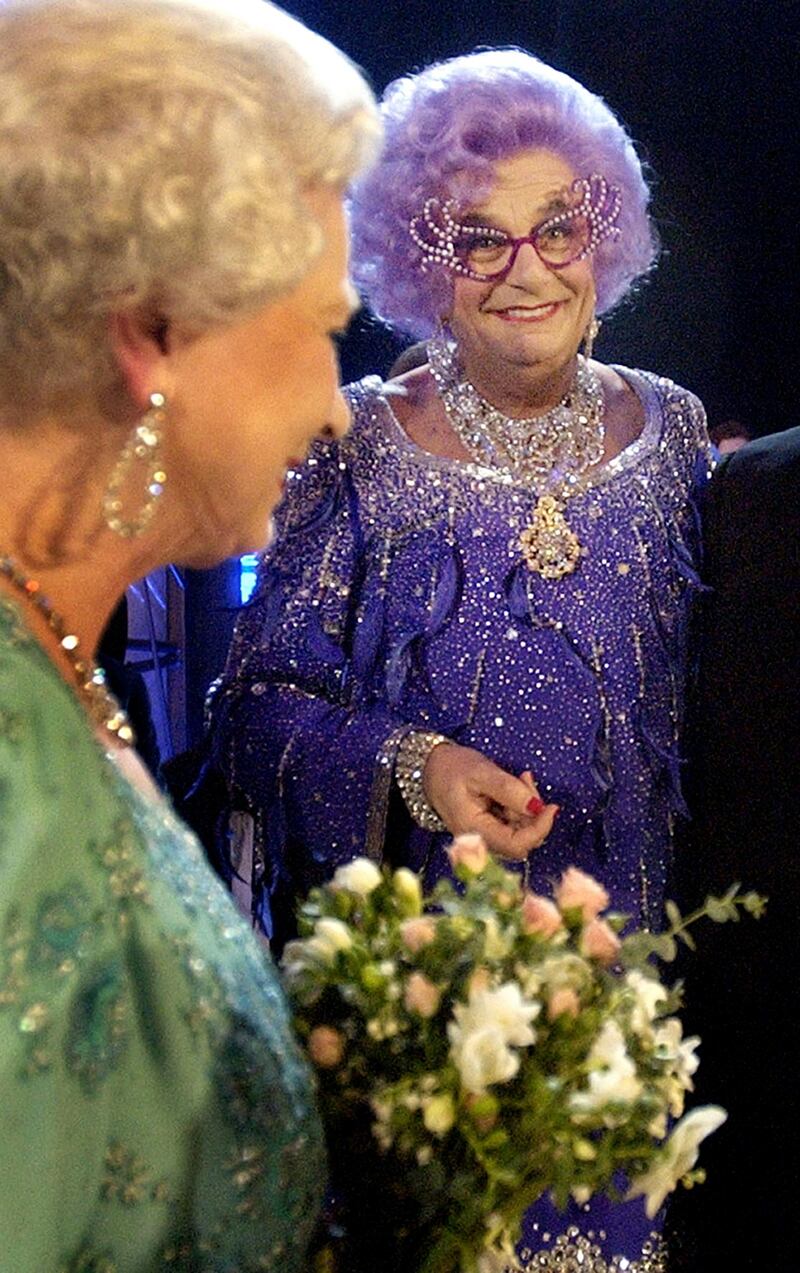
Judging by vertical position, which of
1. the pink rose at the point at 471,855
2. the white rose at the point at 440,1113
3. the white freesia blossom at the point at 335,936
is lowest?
the white rose at the point at 440,1113

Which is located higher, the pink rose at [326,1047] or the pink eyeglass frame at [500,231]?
the pink eyeglass frame at [500,231]

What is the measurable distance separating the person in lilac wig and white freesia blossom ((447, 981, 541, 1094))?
2.41ft

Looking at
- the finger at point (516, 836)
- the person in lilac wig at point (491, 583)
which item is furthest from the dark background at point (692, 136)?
the finger at point (516, 836)

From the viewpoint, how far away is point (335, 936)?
114 cm

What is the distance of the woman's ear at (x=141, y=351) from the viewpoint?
3.27 feet

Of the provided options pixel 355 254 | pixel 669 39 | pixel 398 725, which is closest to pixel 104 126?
pixel 398 725

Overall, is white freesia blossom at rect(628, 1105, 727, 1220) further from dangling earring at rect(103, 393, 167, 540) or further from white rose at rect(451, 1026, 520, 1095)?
dangling earring at rect(103, 393, 167, 540)

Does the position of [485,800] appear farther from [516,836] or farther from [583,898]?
[583,898]

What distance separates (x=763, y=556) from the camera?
6.02 ft

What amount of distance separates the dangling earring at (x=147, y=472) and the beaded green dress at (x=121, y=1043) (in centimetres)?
11

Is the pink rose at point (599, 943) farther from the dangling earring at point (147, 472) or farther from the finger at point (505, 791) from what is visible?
the finger at point (505, 791)

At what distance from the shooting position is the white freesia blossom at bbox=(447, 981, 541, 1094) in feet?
3.35

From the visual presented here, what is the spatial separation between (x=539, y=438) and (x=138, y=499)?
981mm

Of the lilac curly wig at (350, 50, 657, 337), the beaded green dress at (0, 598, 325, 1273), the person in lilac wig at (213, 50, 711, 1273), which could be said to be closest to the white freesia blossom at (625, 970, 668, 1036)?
the beaded green dress at (0, 598, 325, 1273)
